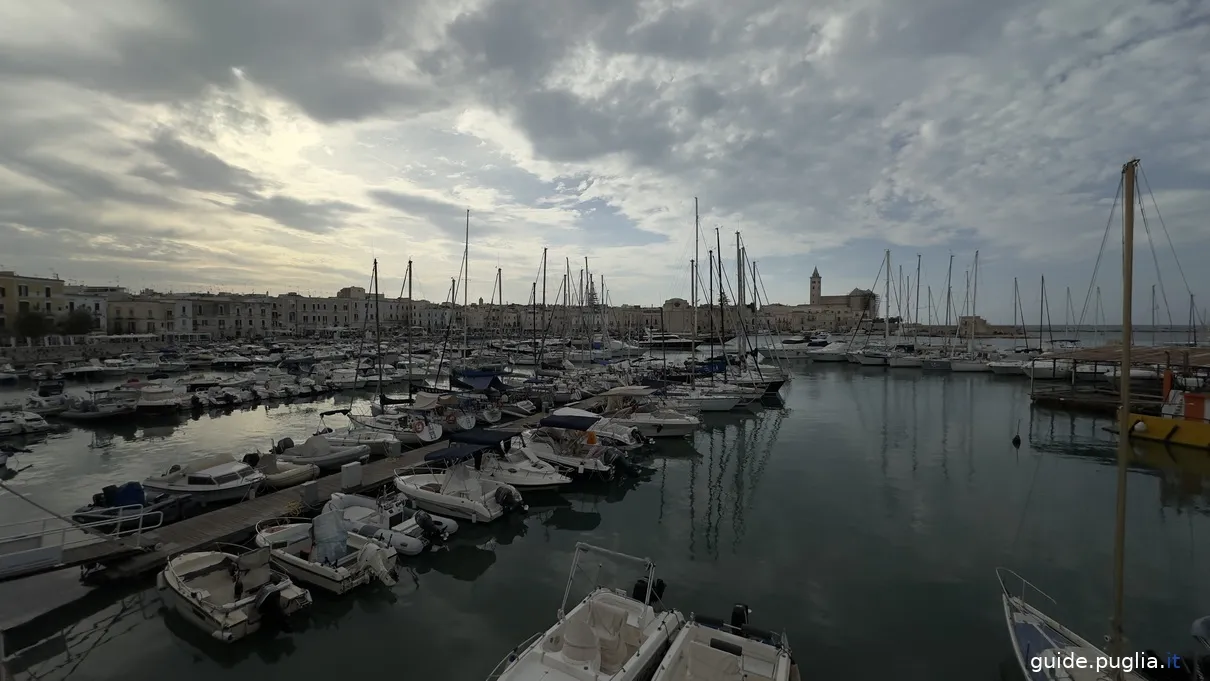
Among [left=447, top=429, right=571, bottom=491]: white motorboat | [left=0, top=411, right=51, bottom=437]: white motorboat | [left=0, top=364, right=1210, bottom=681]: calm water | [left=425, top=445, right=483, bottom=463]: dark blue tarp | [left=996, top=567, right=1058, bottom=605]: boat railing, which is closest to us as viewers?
[left=996, top=567, right=1058, bottom=605]: boat railing

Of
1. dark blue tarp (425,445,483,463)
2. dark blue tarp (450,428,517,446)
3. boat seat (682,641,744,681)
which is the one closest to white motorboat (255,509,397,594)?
dark blue tarp (425,445,483,463)

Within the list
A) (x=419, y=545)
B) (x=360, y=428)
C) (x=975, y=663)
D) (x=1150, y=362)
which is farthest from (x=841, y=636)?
(x=1150, y=362)

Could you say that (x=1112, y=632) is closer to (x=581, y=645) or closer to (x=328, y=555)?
(x=581, y=645)

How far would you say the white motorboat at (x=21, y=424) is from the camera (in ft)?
91.8

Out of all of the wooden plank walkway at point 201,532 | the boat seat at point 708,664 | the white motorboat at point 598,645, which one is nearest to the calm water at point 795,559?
the wooden plank walkway at point 201,532

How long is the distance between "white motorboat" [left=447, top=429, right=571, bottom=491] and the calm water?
30.4 inches

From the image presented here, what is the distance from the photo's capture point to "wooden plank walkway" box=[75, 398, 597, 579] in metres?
11.9

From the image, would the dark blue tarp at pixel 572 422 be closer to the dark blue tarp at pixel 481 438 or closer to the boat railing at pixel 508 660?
the dark blue tarp at pixel 481 438

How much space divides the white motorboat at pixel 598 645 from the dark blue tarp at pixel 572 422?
10.9 meters

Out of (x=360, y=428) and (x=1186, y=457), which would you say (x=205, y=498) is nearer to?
(x=360, y=428)

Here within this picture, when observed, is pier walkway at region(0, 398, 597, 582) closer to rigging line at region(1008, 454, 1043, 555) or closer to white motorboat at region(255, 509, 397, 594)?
white motorboat at region(255, 509, 397, 594)

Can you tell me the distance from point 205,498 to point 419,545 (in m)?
7.77

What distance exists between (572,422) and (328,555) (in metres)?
10.1

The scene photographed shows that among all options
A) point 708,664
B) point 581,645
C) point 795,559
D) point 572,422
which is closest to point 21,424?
point 572,422
